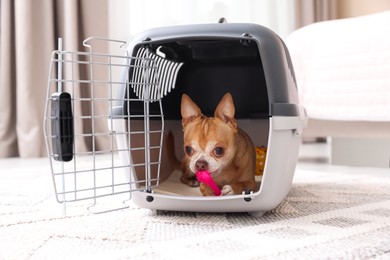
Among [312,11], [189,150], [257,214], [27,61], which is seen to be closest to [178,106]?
[189,150]

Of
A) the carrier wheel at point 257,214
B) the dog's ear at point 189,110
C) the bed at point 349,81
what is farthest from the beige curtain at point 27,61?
the carrier wheel at point 257,214

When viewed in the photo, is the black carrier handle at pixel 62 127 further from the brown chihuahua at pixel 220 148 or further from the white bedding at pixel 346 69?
the white bedding at pixel 346 69

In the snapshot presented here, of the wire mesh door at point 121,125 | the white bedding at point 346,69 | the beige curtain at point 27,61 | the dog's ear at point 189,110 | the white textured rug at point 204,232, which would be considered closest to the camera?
the white textured rug at point 204,232

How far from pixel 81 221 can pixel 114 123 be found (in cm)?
22

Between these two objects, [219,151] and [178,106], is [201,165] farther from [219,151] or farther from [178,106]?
[178,106]

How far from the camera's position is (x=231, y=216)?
1.08 meters

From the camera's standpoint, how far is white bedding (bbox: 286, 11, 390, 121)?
1.90 metres

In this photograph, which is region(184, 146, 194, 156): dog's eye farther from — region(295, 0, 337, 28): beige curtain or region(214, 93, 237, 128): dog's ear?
region(295, 0, 337, 28): beige curtain

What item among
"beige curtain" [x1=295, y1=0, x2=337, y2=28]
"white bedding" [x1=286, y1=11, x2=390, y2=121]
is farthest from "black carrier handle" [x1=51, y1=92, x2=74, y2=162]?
"beige curtain" [x1=295, y1=0, x2=337, y2=28]

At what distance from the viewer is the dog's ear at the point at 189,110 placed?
117cm

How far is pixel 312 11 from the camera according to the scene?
3.79 metres

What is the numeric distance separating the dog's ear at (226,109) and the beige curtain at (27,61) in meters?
1.72

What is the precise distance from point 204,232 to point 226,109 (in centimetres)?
32

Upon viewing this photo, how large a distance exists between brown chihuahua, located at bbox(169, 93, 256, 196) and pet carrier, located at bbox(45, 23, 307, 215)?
0.07 metres
